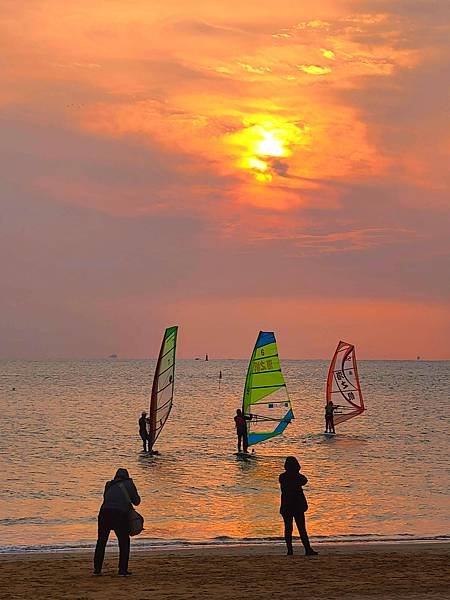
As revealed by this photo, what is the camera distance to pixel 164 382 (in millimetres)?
35625

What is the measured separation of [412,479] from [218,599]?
18869mm

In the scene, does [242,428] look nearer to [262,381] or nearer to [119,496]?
[262,381]

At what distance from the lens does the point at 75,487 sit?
2770cm

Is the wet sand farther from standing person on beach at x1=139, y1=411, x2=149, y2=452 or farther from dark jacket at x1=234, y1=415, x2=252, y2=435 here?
dark jacket at x1=234, y1=415, x2=252, y2=435

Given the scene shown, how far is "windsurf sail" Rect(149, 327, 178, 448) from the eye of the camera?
35.6 metres

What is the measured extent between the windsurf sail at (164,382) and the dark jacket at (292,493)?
20063mm

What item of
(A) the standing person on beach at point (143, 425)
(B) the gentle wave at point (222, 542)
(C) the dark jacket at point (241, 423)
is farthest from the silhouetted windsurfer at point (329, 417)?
(B) the gentle wave at point (222, 542)

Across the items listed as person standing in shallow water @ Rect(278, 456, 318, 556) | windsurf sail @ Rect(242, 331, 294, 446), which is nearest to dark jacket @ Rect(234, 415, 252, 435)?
windsurf sail @ Rect(242, 331, 294, 446)

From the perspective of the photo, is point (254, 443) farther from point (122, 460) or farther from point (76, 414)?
point (76, 414)

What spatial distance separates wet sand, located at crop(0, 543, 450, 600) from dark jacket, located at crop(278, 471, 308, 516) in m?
0.79

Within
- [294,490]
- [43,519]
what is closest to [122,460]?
[43,519]

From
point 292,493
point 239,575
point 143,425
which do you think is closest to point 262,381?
point 143,425

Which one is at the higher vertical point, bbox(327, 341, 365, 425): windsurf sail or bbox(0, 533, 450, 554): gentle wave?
bbox(327, 341, 365, 425): windsurf sail

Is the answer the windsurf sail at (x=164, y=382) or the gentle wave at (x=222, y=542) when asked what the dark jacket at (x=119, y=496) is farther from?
the windsurf sail at (x=164, y=382)
